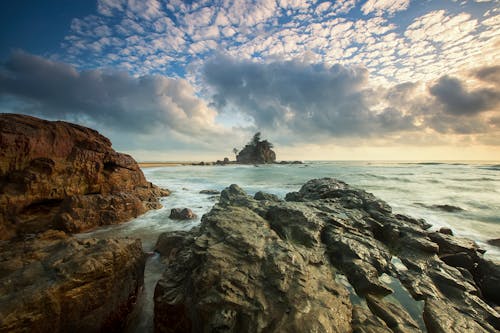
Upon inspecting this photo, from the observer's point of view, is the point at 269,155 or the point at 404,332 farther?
the point at 269,155

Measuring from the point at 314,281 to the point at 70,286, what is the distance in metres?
3.53

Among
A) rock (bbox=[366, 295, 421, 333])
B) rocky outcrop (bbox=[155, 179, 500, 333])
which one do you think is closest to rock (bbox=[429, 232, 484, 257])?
rocky outcrop (bbox=[155, 179, 500, 333])

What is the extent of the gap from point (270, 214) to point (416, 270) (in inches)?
135

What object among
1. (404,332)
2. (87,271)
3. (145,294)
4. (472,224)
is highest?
(87,271)

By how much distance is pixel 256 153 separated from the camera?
93625 millimetres

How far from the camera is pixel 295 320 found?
230 cm

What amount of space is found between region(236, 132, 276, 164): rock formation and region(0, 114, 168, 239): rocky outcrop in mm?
84401

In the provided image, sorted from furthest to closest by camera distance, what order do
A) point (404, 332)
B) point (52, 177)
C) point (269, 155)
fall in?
point (269, 155) < point (52, 177) < point (404, 332)

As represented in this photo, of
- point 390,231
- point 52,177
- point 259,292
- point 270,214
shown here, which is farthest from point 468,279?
point 52,177

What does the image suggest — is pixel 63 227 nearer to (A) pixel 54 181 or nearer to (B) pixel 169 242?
(A) pixel 54 181

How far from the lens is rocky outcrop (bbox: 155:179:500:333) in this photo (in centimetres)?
248

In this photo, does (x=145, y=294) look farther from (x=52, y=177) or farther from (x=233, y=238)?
(x=52, y=177)

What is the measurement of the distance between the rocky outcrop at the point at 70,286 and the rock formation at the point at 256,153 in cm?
8940

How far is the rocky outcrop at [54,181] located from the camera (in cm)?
632
